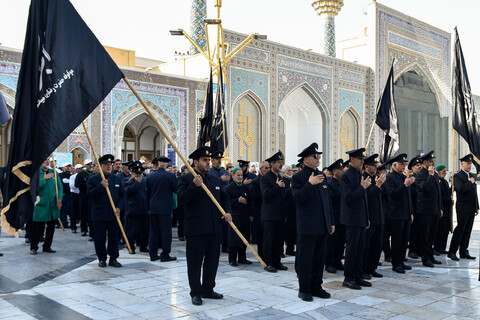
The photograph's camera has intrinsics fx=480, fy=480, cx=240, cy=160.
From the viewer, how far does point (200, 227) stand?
16.3 feet

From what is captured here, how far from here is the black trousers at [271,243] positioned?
6.62 m

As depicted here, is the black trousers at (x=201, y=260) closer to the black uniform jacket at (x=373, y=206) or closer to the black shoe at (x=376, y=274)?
the black uniform jacket at (x=373, y=206)

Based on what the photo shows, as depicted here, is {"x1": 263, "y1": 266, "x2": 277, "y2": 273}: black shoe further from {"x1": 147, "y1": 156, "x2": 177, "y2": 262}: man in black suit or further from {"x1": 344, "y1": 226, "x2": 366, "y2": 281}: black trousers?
{"x1": 147, "y1": 156, "x2": 177, "y2": 262}: man in black suit

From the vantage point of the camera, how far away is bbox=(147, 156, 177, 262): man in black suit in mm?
7242

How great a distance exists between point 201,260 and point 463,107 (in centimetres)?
545

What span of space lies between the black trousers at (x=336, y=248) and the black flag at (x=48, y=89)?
3.82m

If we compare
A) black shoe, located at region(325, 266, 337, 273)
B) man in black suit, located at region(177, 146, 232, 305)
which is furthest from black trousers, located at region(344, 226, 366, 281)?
man in black suit, located at region(177, 146, 232, 305)

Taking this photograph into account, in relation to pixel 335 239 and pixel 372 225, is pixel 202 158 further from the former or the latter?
pixel 335 239

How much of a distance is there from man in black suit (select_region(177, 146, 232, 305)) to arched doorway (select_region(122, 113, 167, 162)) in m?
16.4

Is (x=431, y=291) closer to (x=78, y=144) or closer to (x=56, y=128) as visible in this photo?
(x=56, y=128)

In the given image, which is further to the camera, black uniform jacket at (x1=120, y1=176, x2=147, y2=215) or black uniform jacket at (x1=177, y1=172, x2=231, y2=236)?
black uniform jacket at (x1=120, y1=176, x2=147, y2=215)

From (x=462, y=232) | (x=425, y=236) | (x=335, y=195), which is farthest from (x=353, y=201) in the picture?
(x=462, y=232)

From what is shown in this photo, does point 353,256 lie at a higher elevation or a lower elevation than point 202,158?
lower

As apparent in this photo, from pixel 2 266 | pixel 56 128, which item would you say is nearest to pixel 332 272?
pixel 56 128
